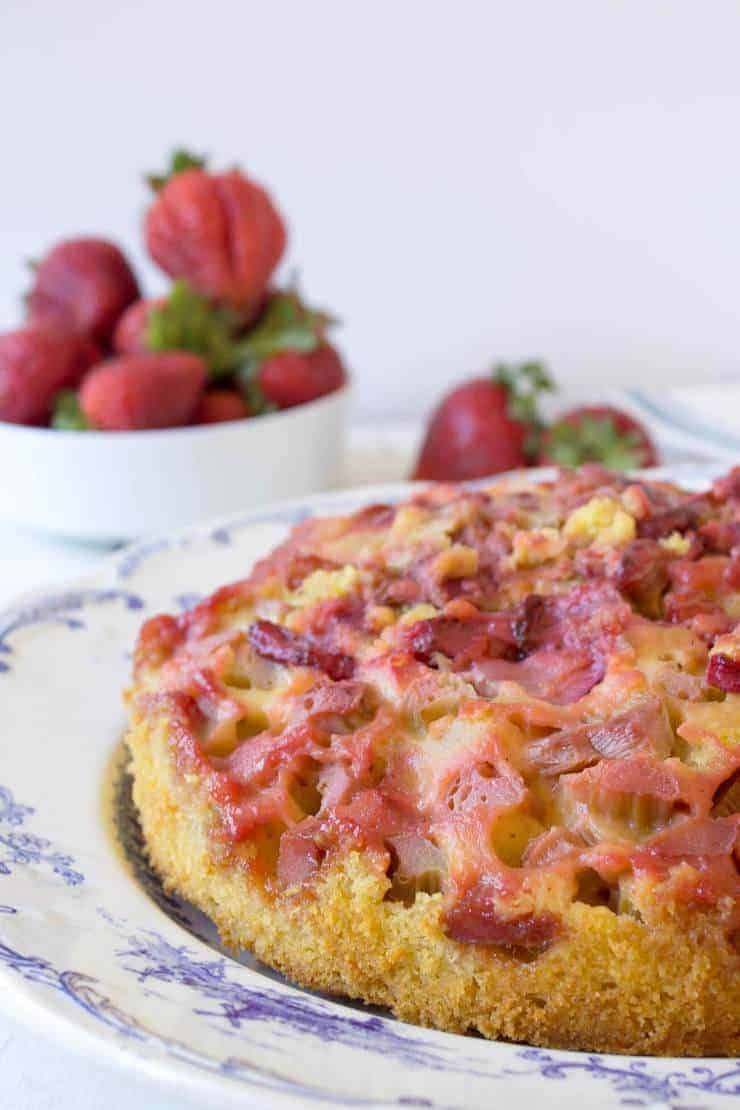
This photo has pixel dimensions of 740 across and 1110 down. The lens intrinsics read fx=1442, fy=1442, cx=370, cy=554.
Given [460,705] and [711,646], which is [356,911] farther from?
[711,646]

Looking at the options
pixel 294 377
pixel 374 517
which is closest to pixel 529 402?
pixel 294 377

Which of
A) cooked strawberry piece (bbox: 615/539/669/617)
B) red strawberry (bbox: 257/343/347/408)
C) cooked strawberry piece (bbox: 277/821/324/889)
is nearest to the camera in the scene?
cooked strawberry piece (bbox: 277/821/324/889)

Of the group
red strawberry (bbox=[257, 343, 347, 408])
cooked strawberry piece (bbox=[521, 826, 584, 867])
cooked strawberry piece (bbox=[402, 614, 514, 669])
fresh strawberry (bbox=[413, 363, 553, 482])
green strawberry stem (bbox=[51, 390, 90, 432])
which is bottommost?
fresh strawberry (bbox=[413, 363, 553, 482])

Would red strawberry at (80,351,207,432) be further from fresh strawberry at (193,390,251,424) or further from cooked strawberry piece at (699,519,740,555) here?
cooked strawberry piece at (699,519,740,555)

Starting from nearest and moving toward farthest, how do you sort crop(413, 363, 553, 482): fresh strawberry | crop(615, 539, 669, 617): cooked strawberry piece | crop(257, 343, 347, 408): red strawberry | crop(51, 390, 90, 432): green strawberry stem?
crop(615, 539, 669, 617): cooked strawberry piece, crop(51, 390, 90, 432): green strawberry stem, crop(257, 343, 347, 408): red strawberry, crop(413, 363, 553, 482): fresh strawberry

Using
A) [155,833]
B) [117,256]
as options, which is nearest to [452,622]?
[155,833]

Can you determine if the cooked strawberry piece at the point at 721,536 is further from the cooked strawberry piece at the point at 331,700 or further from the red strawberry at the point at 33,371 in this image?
the red strawberry at the point at 33,371

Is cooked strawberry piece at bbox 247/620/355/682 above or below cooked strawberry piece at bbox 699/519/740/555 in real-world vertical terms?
below

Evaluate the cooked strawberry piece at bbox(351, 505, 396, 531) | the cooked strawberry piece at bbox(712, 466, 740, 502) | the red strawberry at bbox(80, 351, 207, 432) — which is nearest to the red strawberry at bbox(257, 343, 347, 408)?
the red strawberry at bbox(80, 351, 207, 432)

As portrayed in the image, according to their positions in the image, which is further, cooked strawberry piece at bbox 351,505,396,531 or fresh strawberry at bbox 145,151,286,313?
fresh strawberry at bbox 145,151,286,313
